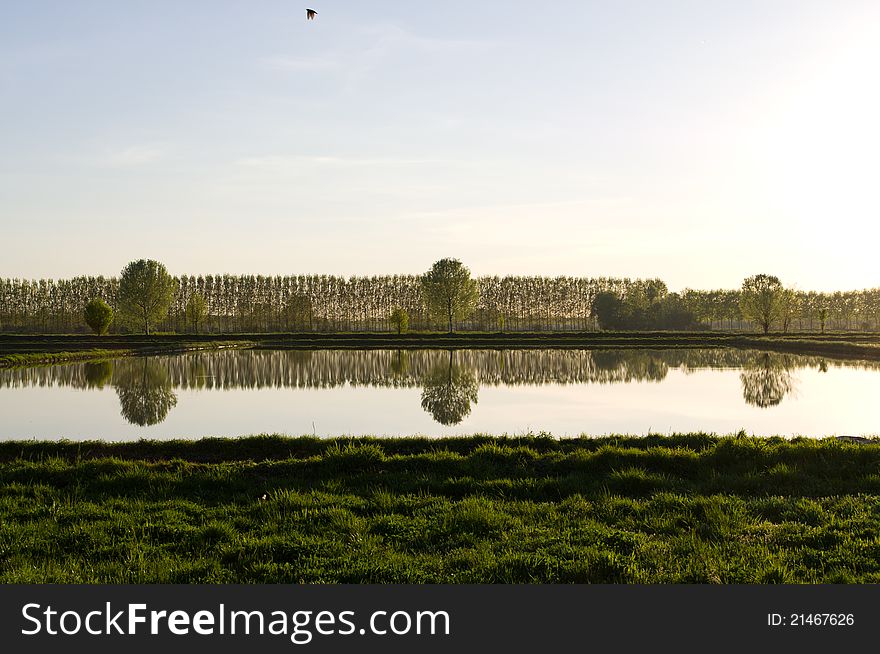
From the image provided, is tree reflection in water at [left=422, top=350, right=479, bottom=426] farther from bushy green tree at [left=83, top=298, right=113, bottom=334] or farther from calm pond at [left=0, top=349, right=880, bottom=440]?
bushy green tree at [left=83, top=298, right=113, bottom=334]

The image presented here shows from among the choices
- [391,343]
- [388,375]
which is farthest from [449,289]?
[388,375]

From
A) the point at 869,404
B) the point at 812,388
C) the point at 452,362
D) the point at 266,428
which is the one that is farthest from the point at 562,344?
the point at 266,428


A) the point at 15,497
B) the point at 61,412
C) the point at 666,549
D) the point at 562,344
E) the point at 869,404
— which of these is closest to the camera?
the point at 666,549

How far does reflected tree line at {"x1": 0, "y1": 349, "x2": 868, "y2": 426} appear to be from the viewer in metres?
24.6

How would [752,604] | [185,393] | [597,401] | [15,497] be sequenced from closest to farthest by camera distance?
[752,604], [15,497], [597,401], [185,393]

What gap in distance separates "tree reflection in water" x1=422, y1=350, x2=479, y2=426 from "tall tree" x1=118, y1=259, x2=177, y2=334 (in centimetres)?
7070

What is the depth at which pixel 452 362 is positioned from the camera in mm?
44406

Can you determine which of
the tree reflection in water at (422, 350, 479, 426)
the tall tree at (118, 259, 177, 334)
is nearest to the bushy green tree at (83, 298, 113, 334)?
the tall tree at (118, 259, 177, 334)

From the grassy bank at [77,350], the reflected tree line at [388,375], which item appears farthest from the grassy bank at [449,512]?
the grassy bank at [77,350]

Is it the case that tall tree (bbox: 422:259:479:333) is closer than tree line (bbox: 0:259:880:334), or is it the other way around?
tall tree (bbox: 422:259:479:333)

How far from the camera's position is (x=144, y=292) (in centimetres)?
9456

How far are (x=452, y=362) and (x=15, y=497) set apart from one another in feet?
117

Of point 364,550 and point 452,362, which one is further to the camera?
point 452,362

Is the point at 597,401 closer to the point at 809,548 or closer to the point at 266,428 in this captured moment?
the point at 266,428
